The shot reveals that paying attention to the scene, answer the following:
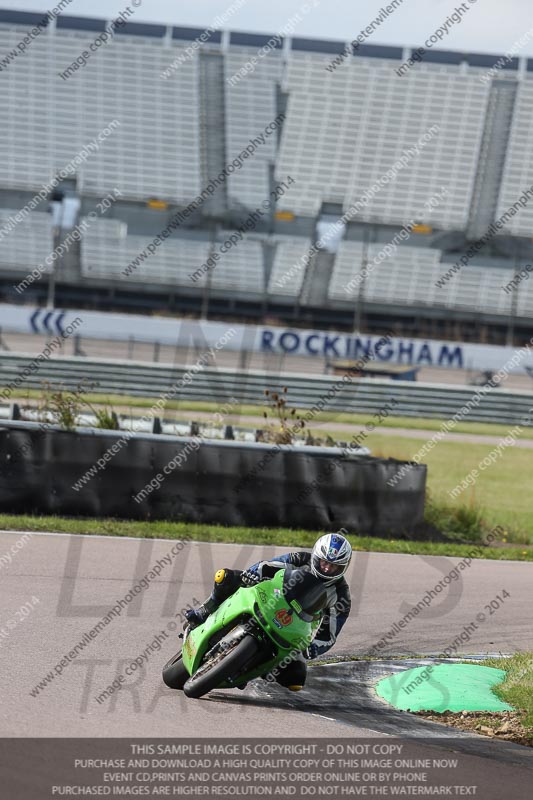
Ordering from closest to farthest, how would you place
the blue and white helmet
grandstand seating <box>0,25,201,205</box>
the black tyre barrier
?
1. the blue and white helmet
2. the black tyre barrier
3. grandstand seating <box>0,25,201,205</box>

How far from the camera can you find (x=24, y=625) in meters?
8.23

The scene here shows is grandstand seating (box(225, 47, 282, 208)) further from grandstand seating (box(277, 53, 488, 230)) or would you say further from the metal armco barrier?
the metal armco barrier

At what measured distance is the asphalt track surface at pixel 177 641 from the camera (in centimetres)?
620

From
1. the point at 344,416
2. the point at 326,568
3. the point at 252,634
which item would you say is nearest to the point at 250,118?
the point at 344,416

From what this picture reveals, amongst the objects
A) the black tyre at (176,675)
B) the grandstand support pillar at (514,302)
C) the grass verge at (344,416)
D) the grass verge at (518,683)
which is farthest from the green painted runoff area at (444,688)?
the grandstand support pillar at (514,302)

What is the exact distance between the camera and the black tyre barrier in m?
12.8

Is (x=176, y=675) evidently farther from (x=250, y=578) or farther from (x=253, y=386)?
(x=253, y=386)

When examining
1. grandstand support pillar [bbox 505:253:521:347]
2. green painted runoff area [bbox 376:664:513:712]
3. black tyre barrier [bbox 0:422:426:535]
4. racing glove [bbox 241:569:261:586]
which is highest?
grandstand support pillar [bbox 505:253:521:347]

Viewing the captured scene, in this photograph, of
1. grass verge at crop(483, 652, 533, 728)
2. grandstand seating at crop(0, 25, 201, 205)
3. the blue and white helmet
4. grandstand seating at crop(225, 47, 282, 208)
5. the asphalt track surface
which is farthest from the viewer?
grandstand seating at crop(0, 25, 201, 205)

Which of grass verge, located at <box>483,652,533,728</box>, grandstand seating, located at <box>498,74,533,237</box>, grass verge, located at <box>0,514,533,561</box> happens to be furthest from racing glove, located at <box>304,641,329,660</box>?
grandstand seating, located at <box>498,74,533,237</box>

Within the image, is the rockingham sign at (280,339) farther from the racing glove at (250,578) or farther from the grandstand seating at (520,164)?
the racing glove at (250,578)

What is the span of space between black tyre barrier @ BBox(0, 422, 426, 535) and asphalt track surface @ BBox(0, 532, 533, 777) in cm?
88
